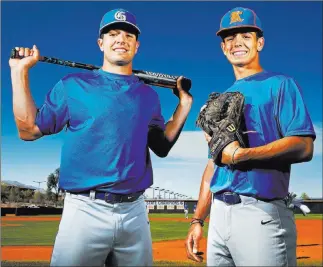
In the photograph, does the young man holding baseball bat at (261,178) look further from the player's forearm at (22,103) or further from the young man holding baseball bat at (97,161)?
the player's forearm at (22,103)

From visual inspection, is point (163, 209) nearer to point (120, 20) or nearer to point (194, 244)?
point (194, 244)

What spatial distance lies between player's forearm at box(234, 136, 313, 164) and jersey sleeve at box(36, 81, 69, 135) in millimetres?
1121

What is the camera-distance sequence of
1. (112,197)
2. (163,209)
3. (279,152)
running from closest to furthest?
(279,152), (112,197), (163,209)

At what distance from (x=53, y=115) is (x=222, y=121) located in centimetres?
106

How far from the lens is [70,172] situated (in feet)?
9.12

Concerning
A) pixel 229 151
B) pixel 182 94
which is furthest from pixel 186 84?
pixel 229 151

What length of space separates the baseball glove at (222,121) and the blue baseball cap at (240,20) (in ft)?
1.47

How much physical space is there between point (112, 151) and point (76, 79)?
1.89ft

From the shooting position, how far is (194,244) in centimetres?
299

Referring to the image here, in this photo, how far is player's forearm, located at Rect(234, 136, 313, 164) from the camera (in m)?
2.50

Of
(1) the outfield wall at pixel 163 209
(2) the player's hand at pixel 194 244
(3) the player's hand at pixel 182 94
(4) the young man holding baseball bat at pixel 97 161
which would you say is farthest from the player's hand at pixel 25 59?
(1) the outfield wall at pixel 163 209

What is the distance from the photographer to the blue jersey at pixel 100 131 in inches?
109

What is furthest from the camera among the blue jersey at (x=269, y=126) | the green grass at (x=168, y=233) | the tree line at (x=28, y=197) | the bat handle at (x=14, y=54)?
the tree line at (x=28, y=197)

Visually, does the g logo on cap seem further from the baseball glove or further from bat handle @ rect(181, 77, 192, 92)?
the baseball glove
